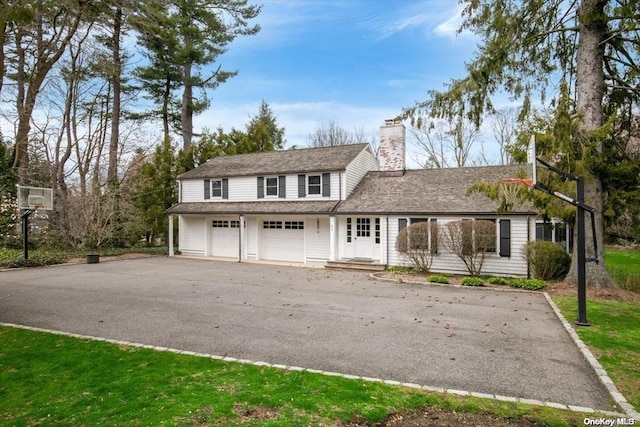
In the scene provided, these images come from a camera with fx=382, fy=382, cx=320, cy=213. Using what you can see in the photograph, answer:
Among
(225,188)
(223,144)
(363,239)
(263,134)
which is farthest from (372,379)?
(263,134)

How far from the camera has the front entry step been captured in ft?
53.6

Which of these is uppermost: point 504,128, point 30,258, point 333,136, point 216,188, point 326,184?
point 333,136

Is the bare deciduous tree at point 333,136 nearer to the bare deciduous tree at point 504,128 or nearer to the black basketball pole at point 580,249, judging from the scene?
the bare deciduous tree at point 504,128

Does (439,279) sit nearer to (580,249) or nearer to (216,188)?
(580,249)

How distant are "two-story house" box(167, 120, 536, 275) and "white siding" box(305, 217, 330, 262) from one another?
0.05 metres

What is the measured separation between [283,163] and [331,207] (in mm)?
4488

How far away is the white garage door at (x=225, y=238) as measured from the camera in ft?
69.9

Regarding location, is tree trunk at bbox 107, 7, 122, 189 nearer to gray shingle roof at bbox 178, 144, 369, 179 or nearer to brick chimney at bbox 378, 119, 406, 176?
gray shingle roof at bbox 178, 144, 369, 179

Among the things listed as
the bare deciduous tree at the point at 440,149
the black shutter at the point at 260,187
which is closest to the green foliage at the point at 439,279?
the black shutter at the point at 260,187

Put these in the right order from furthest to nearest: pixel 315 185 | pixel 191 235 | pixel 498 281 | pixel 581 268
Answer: pixel 191 235 < pixel 315 185 < pixel 498 281 < pixel 581 268

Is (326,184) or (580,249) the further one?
(326,184)

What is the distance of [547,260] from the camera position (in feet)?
43.3

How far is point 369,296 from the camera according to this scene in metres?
11.1

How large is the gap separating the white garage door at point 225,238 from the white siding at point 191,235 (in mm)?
679
